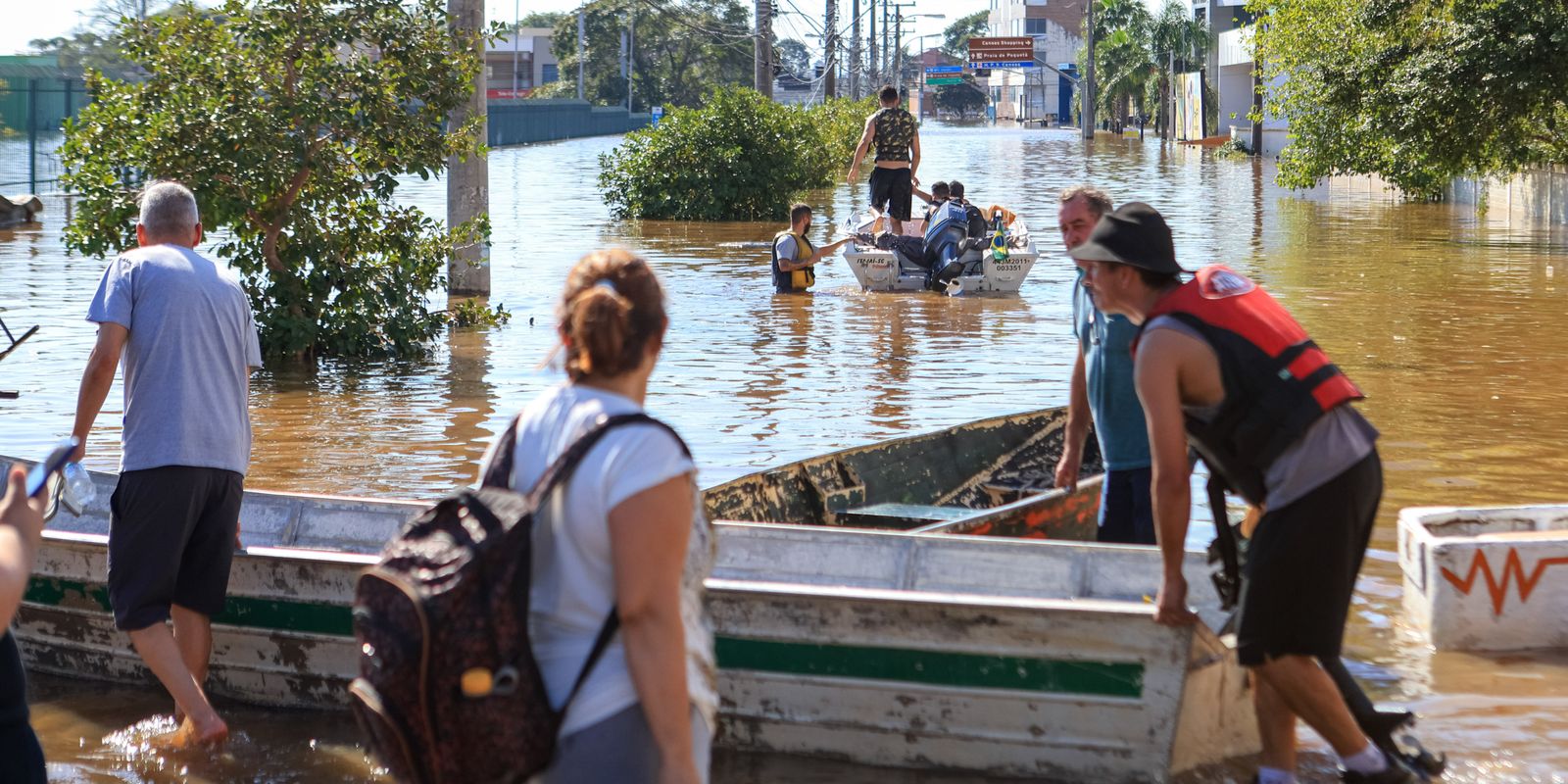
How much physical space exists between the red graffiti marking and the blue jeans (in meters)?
1.28

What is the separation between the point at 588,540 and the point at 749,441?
25.8 ft

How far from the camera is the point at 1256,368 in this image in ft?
13.4

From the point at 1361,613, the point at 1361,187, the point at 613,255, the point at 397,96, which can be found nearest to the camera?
the point at 613,255

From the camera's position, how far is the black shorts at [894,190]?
61.2 ft

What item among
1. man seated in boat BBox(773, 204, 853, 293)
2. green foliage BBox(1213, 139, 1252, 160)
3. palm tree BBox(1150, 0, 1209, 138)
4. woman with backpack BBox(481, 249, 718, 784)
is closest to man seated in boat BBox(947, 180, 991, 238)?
man seated in boat BBox(773, 204, 853, 293)

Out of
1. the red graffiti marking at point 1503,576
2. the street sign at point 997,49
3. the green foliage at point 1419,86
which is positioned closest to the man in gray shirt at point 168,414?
the red graffiti marking at point 1503,576

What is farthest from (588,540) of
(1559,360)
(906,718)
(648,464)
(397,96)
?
(1559,360)

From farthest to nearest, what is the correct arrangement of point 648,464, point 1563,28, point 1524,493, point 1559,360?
point 1563,28 → point 1559,360 → point 1524,493 → point 648,464

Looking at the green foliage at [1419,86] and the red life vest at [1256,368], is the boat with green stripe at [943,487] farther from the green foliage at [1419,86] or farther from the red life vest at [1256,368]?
the green foliage at [1419,86]

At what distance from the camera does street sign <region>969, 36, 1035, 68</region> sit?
121 m

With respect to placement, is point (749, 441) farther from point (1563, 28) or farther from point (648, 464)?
point (1563, 28)

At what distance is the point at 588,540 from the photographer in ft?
8.76

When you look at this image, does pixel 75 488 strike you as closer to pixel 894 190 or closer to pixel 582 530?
pixel 582 530

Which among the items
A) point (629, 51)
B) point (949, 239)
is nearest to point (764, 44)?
point (949, 239)
